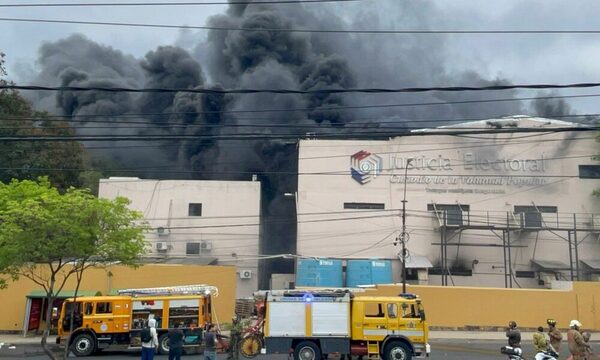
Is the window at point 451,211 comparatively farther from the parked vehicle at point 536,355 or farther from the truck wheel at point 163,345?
the parked vehicle at point 536,355

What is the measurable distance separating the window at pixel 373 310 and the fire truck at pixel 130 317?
6688 millimetres

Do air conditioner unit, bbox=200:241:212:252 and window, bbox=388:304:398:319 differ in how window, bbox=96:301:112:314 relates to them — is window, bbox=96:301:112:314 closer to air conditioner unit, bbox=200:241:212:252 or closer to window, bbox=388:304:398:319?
window, bbox=388:304:398:319

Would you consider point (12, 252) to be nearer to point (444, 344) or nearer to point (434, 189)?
point (444, 344)

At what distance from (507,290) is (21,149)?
3213 cm

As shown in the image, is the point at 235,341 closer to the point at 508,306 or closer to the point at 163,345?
the point at 163,345

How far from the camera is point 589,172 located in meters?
39.8

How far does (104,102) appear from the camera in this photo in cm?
7119

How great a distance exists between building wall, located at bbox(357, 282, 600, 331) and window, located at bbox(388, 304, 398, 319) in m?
13.3

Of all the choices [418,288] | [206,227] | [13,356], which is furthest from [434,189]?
[13,356]

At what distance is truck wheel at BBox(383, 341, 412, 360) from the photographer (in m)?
16.2

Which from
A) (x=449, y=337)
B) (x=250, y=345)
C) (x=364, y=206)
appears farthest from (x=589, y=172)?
(x=250, y=345)

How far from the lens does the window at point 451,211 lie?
125ft

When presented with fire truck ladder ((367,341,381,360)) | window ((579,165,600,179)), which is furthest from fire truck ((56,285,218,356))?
window ((579,165,600,179))

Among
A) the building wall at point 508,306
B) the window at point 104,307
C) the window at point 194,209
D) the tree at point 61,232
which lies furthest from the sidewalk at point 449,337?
the window at point 194,209
